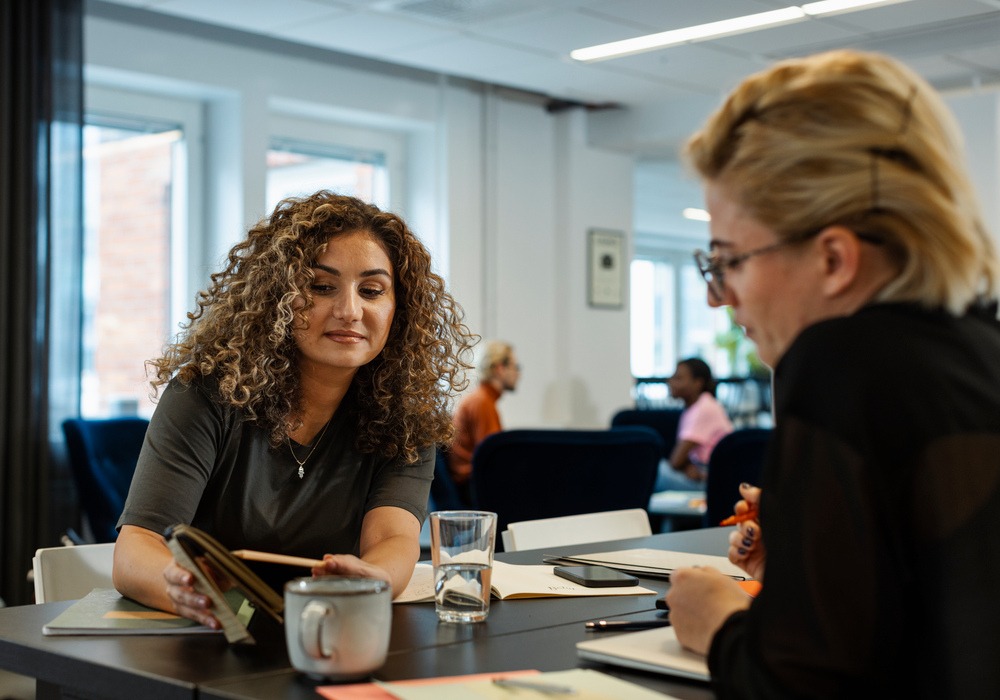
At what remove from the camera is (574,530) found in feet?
7.90

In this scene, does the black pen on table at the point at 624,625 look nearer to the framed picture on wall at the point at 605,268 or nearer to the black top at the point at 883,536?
the black top at the point at 883,536

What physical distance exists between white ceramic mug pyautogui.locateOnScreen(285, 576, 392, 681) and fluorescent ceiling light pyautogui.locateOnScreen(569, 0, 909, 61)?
4.46 metres

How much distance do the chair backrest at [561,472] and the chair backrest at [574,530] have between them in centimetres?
103

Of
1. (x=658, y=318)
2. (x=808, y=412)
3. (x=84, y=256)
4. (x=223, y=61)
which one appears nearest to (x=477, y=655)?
(x=808, y=412)

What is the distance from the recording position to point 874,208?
3.08 feet

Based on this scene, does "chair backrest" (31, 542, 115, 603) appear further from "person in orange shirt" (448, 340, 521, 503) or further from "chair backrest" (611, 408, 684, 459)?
"chair backrest" (611, 408, 684, 459)

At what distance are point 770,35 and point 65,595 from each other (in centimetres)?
451

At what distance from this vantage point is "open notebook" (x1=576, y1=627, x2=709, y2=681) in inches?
42.7

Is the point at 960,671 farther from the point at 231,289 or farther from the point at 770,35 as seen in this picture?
the point at 770,35

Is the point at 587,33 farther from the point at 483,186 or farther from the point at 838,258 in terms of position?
the point at 838,258

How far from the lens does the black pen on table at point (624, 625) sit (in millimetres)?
1323

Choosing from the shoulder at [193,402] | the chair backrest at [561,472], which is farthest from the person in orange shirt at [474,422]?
the shoulder at [193,402]

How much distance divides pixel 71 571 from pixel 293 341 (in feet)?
1.65

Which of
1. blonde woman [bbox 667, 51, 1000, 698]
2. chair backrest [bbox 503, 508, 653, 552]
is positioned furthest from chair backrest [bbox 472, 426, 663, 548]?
blonde woman [bbox 667, 51, 1000, 698]
